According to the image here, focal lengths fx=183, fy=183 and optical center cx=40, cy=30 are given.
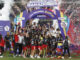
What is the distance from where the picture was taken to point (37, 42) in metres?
10.7

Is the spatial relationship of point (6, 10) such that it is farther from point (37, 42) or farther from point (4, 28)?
point (37, 42)

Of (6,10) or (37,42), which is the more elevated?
(6,10)

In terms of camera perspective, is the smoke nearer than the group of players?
Result: No

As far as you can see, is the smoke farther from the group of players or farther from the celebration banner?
the group of players

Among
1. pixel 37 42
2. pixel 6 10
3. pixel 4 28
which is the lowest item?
pixel 37 42

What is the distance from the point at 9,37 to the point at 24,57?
157 cm

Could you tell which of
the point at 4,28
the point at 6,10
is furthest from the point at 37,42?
the point at 6,10

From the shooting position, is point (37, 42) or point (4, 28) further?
point (4, 28)

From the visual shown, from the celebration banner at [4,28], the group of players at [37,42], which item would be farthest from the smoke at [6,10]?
the group of players at [37,42]

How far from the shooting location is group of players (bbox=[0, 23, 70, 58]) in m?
10.6

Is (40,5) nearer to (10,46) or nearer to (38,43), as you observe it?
(38,43)

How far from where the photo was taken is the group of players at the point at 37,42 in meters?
10.6

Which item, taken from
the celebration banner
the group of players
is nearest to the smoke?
the celebration banner

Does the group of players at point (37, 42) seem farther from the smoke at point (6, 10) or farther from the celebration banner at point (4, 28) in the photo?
the smoke at point (6, 10)
